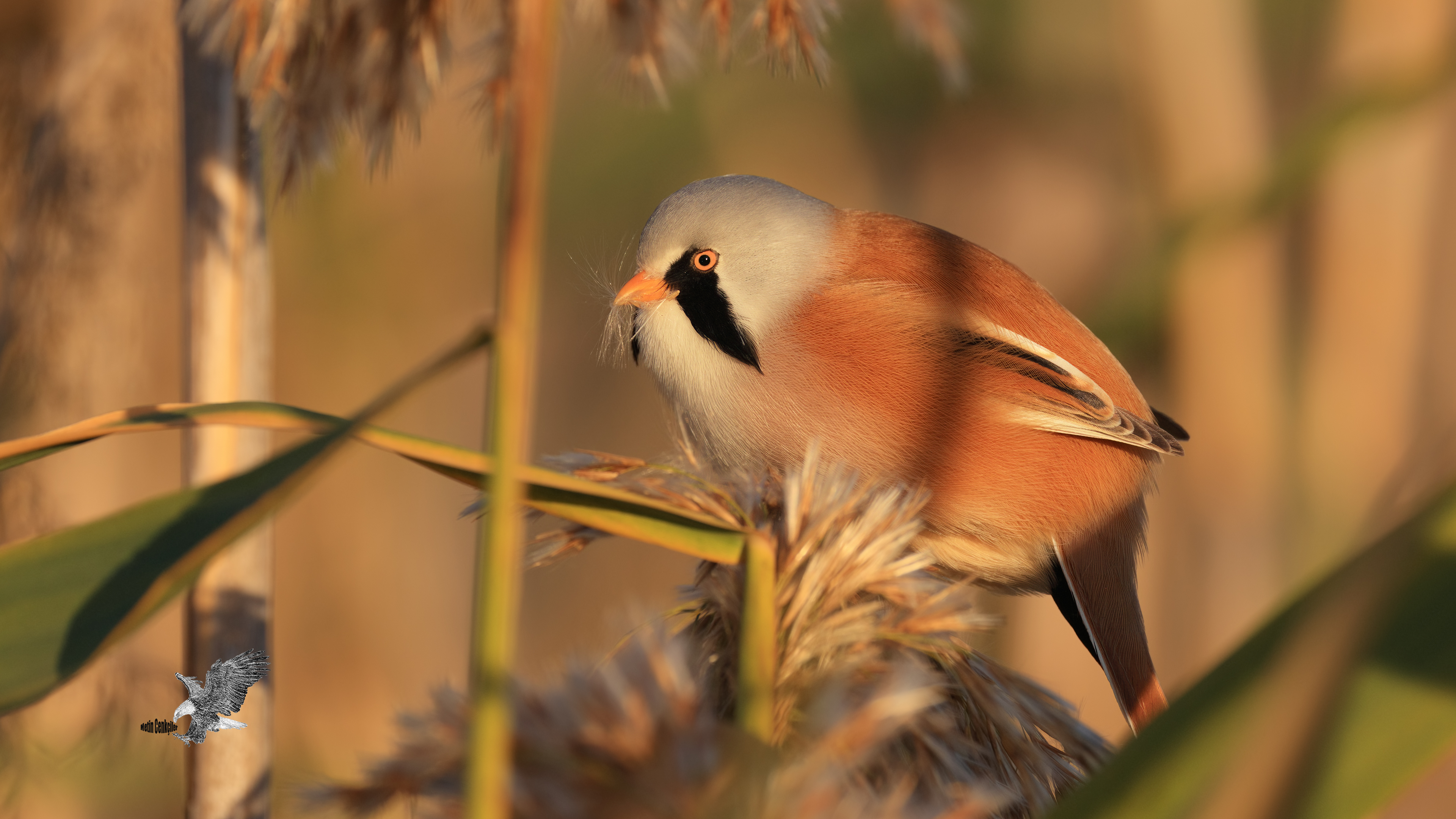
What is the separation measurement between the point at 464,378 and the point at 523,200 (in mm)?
3239

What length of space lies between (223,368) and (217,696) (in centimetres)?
33

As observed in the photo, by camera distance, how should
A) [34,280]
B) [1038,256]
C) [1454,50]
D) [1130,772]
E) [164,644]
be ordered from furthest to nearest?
[1038,256] → [1454,50] → [164,644] → [34,280] → [1130,772]

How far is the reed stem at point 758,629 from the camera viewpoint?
0.73 m

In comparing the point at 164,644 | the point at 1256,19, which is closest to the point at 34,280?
the point at 164,644

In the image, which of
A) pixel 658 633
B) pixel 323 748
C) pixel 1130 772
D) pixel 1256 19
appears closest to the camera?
pixel 1130 772

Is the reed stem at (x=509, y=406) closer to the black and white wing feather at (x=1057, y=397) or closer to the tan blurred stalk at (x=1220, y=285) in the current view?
the black and white wing feather at (x=1057, y=397)

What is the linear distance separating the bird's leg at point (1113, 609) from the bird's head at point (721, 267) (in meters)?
0.55

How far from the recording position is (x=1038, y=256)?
3564 mm

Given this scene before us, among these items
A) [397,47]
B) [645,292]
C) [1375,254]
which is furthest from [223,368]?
[1375,254]

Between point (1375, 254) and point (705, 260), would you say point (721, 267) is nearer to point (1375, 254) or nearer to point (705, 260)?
point (705, 260)

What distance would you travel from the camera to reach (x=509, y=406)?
0.52m

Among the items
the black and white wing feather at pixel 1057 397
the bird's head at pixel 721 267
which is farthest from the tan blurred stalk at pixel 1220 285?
the bird's head at pixel 721 267

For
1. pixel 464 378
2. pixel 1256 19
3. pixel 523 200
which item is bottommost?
pixel 464 378

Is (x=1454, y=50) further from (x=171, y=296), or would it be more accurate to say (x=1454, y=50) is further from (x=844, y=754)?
(x=171, y=296)
